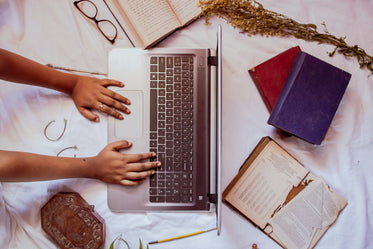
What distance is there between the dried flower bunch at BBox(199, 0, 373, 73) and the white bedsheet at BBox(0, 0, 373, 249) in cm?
2

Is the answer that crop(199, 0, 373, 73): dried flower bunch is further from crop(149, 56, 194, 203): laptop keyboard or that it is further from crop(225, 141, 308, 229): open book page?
crop(225, 141, 308, 229): open book page

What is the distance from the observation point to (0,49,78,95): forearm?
872 millimetres

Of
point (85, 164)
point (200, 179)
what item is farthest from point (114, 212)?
point (200, 179)

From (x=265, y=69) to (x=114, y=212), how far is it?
66 centimetres

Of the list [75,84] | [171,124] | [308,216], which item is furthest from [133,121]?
[308,216]

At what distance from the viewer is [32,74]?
92 centimetres

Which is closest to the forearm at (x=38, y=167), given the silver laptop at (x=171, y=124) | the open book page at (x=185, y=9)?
the silver laptop at (x=171, y=124)

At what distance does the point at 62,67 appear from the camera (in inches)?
38.9

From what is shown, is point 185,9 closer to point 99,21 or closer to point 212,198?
point 99,21

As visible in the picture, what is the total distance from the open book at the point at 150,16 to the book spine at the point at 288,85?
0.35 metres

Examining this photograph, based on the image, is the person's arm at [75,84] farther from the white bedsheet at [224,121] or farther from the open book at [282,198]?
the open book at [282,198]

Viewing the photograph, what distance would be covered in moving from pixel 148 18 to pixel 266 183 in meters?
0.64

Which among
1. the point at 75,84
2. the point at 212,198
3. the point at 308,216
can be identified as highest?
the point at 75,84

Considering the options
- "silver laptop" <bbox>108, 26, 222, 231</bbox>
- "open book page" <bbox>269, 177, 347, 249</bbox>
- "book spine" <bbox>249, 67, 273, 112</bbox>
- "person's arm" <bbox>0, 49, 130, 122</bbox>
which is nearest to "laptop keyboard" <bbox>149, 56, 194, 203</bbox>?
"silver laptop" <bbox>108, 26, 222, 231</bbox>
